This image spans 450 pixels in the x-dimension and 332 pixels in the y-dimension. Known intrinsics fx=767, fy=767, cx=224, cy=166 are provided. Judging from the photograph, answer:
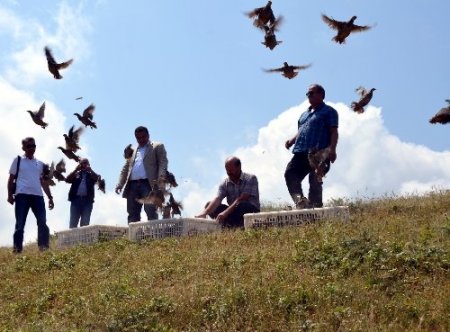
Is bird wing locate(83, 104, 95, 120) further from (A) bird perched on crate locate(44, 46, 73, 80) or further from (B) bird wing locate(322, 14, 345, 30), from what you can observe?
(B) bird wing locate(322, 14, 345, 30)

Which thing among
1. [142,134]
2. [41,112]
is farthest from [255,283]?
[41,112]

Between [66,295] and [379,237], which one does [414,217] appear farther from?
[66,295]

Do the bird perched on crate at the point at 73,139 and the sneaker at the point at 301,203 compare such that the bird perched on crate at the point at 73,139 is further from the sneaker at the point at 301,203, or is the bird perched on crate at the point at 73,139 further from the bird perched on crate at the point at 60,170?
the sneaker at the point at 301,203

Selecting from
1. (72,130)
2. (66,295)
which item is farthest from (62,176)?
(66,295)

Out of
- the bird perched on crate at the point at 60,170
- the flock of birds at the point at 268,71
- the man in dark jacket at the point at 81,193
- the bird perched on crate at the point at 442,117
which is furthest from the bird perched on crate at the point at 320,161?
the bird perched on crate at the point at 60,170

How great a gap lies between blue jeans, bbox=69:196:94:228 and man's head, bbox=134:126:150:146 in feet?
7.94

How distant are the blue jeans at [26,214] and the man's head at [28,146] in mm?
778

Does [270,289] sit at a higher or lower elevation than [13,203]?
lower

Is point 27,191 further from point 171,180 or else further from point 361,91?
point 361,91

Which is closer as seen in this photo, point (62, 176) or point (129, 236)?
point (129, 236)

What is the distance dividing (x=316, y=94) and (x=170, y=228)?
3260 mm

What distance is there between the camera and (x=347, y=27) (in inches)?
565

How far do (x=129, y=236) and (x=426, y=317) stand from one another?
22.7 ft

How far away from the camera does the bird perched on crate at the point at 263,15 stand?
1430cm
